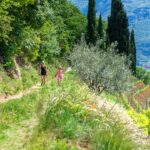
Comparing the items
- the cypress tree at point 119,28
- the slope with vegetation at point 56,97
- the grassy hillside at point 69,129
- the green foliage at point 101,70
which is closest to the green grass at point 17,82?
the slope with vegetation at point 56,97

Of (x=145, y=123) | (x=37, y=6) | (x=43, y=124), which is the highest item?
(x=37, y=6)

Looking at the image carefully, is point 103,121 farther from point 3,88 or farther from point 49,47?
point 49,47

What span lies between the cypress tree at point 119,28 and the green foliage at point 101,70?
21849 mm

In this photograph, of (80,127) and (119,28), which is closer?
(80,127)

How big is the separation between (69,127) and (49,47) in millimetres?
36513

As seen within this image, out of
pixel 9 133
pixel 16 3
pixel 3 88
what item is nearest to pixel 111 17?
pixel 16 3

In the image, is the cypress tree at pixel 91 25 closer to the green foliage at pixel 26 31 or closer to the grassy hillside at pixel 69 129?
the green foliage at pixel 26 31

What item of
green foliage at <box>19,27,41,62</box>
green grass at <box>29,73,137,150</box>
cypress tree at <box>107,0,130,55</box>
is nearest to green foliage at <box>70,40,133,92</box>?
green foliage at <box>19,27,41,62</box>

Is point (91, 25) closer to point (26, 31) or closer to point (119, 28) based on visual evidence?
point (119, 28)

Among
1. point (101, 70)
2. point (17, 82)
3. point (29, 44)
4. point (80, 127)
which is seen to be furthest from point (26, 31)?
point (80, 127)

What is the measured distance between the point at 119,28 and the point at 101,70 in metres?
31.1

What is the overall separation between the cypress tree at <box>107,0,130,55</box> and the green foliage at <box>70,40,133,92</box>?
21.8 meters

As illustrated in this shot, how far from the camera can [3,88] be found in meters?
29.9

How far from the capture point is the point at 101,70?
43.1 metres
